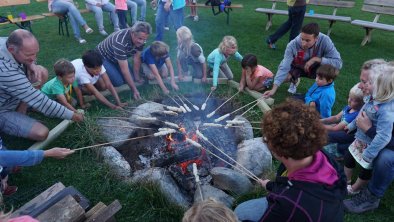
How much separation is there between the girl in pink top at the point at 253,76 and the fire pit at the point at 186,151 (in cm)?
79

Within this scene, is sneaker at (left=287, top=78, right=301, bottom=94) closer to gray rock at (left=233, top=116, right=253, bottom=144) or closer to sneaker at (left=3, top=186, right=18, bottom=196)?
gray rock at (left=233, top=116, right=253, bottom=144)

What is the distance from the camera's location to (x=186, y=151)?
13.9 feet

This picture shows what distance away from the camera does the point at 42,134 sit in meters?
4.29

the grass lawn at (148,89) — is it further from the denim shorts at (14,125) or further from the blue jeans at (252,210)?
the blue jeans at (252,210)

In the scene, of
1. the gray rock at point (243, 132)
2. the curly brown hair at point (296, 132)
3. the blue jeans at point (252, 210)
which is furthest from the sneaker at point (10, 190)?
the curly brown hair at point (296, 132)

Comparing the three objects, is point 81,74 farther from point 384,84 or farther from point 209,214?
point 384,84

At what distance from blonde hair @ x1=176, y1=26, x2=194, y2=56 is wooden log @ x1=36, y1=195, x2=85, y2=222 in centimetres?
424

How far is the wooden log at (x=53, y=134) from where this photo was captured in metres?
4.25

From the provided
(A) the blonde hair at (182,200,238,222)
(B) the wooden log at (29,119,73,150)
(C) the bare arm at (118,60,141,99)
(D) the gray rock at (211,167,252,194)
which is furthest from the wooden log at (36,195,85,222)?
(C) the bare arm at (118,60,141,99)

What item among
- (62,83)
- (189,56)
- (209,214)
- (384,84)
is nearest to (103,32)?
(189,56)

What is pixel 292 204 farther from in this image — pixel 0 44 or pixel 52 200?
pixel 0 44

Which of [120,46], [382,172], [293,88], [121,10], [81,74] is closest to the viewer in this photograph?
[382,172]

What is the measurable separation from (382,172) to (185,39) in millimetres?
4347

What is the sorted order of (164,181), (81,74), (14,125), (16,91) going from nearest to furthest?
(164,181) < (16,91) < (14,125) < (81,74)
